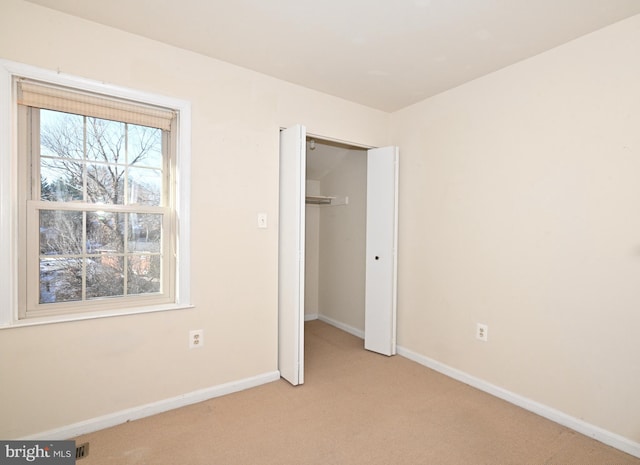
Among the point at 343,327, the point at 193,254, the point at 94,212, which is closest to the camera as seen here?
the point at 94,212

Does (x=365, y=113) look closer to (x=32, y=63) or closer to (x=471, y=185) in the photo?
(x=471, y=185)

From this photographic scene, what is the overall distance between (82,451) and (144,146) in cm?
189

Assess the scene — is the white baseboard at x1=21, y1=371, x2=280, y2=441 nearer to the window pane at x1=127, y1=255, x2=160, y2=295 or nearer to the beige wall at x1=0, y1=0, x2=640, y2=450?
the beige wall at x1=0, y1=0, x2=640, y2=450

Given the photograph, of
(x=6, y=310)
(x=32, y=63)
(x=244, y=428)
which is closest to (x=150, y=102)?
(x=32, y=63)

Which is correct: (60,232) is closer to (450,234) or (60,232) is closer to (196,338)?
(196,338)

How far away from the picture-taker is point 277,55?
7.75 ft

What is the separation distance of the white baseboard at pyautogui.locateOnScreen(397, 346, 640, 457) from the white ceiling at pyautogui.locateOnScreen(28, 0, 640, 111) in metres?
2.43

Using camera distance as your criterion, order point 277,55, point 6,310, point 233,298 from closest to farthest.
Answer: point 6,310 < point 277,55 < point 233,298

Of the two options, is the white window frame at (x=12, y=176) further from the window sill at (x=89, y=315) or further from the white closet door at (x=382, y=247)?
the white closet door at (x=382, y=247)

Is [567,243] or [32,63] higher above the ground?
[32,63]

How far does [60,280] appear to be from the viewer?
202 centimetres

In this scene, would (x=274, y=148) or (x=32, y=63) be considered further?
(x=274, y=148)

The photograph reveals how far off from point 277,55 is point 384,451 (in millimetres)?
2654

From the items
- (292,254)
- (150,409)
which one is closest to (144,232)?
(292,254)
